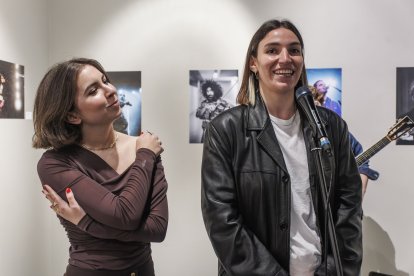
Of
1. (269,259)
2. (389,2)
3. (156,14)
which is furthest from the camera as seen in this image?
(156,14)

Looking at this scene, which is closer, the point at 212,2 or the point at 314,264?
the point at 314,264

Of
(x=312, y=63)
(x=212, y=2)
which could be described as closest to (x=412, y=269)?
(x=312, y=63)

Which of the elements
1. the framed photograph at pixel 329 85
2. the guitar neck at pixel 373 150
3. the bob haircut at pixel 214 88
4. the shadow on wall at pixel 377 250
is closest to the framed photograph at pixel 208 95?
the bob haircut at pixel 214 88

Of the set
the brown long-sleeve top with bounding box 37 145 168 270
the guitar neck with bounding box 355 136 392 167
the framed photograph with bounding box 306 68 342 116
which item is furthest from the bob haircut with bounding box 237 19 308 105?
the framed photograph with bounding box 306 68 342 116

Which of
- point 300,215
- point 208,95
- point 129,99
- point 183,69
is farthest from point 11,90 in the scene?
point 300,215

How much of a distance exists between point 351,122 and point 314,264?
185 centimetres

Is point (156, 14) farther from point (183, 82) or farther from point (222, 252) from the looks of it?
point (222, 252)

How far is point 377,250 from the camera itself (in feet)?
9.67

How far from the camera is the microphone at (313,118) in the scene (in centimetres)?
105

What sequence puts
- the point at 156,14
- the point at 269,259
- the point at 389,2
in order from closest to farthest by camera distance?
the point at 269,259
the point at 389,2
the point at 156,14

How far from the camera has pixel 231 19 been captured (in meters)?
3.02

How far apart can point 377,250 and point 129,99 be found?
2.34 m

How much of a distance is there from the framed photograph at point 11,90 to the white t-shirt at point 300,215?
207 cm

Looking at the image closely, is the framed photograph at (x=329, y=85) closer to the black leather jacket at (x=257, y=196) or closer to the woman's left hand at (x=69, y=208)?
the black leather jacket at (x=257, y=196)
